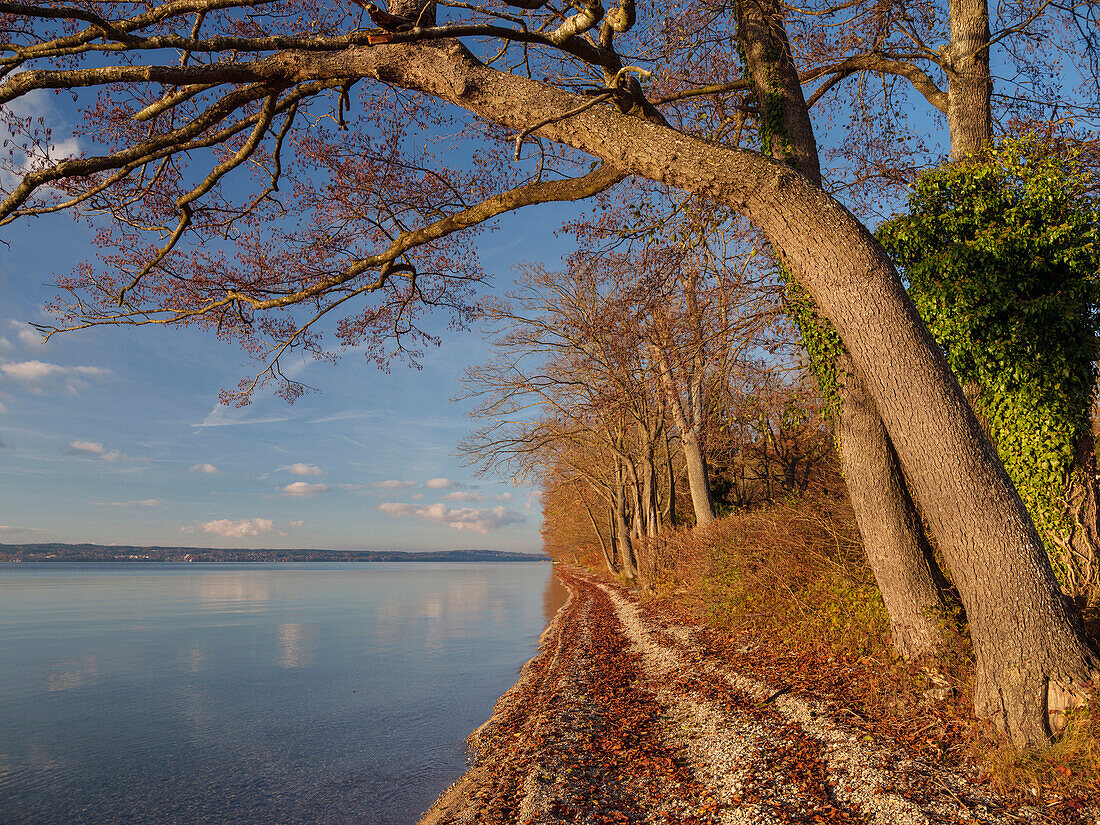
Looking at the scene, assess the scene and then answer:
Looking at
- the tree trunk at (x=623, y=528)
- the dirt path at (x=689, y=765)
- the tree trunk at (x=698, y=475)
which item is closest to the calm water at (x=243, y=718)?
the dirt path at (x=689, y=765)

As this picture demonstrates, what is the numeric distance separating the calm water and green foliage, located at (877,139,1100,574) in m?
7.46

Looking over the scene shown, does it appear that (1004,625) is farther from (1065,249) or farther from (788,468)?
(788,468)

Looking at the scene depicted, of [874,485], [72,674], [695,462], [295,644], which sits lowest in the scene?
[295,644]

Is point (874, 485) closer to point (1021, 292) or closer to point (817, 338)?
point (817, 338)

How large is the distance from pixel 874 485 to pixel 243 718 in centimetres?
1109

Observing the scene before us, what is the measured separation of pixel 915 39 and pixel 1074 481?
21.6 ft

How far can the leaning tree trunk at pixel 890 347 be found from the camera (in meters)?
4.17

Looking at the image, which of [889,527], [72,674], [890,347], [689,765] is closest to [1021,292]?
[889,527]

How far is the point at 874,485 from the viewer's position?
19.3 feet

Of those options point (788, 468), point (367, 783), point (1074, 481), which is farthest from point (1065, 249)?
point (788, 468)

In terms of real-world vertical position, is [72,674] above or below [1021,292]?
below

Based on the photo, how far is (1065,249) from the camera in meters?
6.27

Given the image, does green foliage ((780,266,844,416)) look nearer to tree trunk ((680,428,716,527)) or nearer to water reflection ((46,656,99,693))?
tree trunk ((680,428,716,527))

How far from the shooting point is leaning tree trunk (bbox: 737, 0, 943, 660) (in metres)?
5.52
